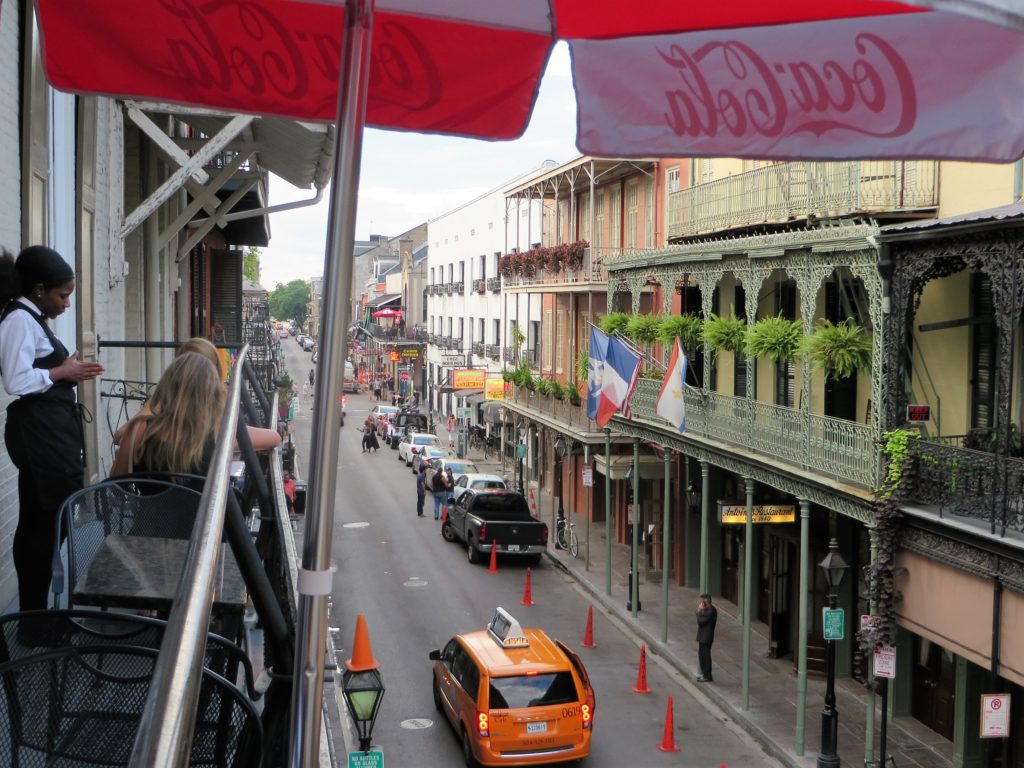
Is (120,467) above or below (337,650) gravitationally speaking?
above

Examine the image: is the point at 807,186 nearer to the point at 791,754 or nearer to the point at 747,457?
the point at 747,457

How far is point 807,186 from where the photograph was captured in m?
18.9

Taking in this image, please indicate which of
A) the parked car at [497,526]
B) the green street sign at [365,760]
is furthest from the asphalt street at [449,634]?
the green street sign at [365,760]

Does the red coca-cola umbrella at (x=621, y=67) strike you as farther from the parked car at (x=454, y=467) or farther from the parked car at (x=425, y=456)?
the parked car at (x=425, y=456)

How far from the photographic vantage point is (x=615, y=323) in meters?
26.6

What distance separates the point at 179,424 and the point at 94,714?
205 cm

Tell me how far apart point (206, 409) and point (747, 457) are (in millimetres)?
16238

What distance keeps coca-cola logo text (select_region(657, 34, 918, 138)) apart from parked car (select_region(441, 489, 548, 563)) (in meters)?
26.1

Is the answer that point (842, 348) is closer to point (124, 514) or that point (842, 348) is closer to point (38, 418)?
point (38, 418)

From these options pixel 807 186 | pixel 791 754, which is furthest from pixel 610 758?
pixel 807 186

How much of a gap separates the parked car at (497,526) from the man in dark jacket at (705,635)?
33.1ft

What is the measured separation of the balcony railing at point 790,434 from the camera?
1622 cm

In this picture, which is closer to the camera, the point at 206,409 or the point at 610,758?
the point at 206,409

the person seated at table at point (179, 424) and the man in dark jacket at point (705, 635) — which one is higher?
the person seated at table at point (179, 424)
